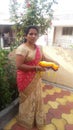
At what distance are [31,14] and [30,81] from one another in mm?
1715

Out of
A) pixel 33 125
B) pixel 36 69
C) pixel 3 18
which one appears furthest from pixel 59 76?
pixel 3 18

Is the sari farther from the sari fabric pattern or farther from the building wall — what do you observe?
the building wall

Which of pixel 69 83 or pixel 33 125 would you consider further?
pixel 69 83

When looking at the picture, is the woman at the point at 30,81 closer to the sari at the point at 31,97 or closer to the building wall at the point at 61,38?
the sari at the point at 31,97

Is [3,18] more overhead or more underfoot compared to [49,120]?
more overhead

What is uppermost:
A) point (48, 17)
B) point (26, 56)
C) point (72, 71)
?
point (48, 17)

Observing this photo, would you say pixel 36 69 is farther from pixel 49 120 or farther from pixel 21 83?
pixel 49 120

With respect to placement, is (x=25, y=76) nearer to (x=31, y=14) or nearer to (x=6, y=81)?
(x=6, y=81)

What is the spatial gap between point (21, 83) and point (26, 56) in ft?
1.39

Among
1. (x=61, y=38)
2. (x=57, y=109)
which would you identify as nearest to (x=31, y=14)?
(x=57, y=109)

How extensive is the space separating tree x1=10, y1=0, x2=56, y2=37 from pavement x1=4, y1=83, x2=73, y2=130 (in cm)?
155

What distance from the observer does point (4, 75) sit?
2289 millimetres

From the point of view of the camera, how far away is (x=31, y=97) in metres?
2.03

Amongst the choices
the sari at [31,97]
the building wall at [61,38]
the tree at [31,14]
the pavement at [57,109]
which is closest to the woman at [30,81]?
the sari at [31,97]
